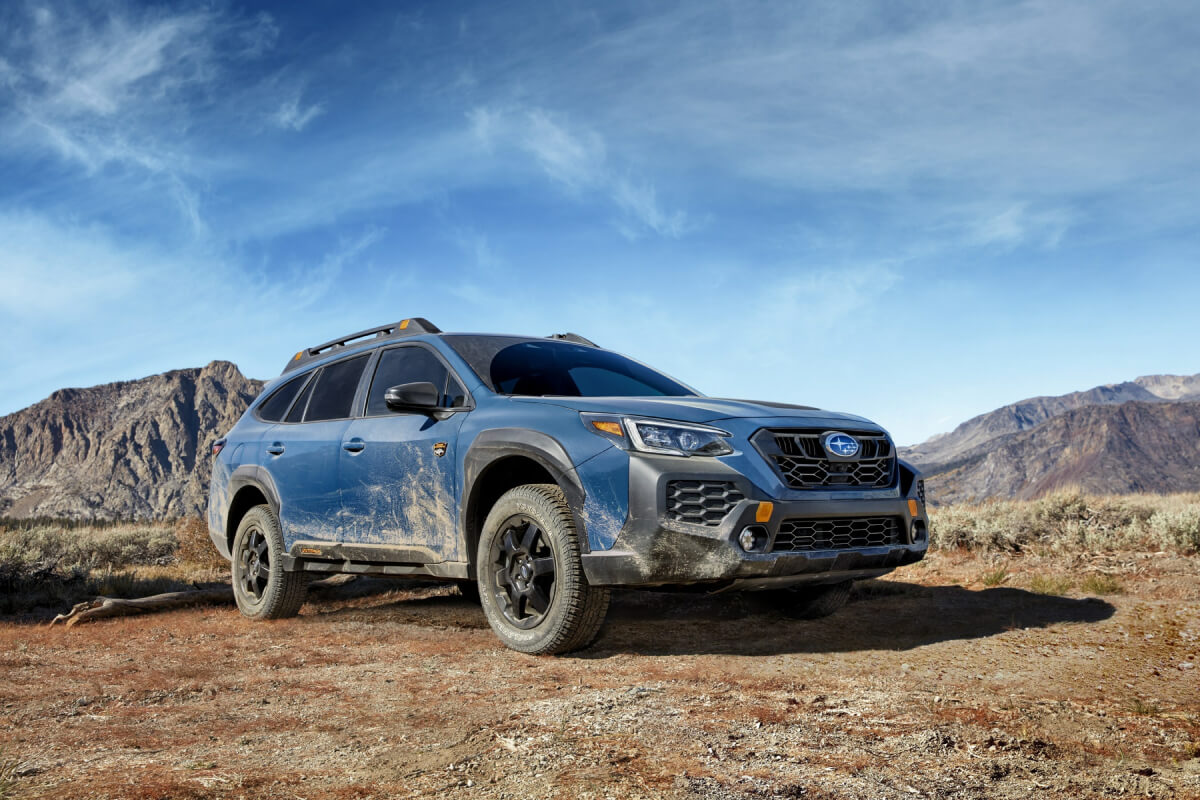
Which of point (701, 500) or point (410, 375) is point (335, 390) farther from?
point (701, 500)

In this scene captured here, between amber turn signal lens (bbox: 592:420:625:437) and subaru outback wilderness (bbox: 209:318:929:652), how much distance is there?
14mm

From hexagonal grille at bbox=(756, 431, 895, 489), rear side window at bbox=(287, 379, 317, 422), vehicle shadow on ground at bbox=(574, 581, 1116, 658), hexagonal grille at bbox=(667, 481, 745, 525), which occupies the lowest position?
vehicle shadow on ground at bbox=(574, 581, 1116, 658)

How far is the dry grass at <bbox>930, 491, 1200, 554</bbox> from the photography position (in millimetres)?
8102

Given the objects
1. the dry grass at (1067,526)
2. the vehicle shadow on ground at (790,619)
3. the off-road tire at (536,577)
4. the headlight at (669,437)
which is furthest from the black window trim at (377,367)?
the dry grass at (1067,526)

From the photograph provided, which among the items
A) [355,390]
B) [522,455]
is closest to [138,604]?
[355,390]

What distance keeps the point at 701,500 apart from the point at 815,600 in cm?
214

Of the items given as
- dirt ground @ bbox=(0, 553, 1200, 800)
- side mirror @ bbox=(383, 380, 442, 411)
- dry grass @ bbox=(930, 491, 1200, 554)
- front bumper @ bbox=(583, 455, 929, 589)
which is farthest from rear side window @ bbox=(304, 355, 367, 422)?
dry grass @ bbox=(930, 491, 1200, 554)

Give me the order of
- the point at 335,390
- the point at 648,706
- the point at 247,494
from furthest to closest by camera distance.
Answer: the point at 247,494, the point at 335,390, the point at 648,706

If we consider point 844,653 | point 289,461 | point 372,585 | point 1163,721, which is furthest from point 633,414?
point 372,585

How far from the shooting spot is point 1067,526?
862cm

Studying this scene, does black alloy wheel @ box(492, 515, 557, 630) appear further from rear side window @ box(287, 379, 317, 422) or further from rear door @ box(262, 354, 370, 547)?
rear side window @ box(287, 379, 317, 422)

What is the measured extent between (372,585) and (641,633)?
4.40m

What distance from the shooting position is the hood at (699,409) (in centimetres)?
456

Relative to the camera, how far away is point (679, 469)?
431 cm
